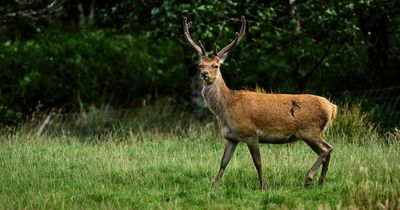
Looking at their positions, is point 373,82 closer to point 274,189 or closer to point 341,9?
point 341,9

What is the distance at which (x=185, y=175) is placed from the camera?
388 inches

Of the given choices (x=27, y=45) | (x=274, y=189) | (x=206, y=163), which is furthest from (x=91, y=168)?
(x=27, y=45)

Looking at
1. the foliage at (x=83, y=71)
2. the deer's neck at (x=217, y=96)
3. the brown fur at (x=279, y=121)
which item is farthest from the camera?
the foliage at (x=83, y=71)

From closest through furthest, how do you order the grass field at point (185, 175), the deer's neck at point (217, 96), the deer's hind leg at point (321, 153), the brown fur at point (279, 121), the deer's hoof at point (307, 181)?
1. the grass field at point (185, 175)
2. the deer's hoof at point (307, 181)
3. the deer's hind leg at point (321, 153)
4. the brown fur at point (279, 121)
5. the deer's neck at point (217, 96)

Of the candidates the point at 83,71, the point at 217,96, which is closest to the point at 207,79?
the point at 217,96

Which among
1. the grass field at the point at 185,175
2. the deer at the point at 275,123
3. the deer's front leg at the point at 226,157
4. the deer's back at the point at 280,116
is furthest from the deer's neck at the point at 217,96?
the grass field at the point at 185,175

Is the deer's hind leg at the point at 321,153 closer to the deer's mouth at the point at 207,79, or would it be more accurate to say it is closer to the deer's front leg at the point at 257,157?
the deer's front leg at the point at 257,157

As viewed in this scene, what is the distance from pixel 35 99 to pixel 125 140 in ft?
16.0

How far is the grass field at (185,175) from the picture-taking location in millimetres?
8367

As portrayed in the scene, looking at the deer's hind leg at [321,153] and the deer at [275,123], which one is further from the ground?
the deer at [275,123]

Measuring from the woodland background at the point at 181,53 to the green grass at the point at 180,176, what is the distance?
3.09 m

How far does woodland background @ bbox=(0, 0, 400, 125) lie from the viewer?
49.5ft

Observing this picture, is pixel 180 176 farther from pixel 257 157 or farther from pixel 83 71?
pixel 83 71

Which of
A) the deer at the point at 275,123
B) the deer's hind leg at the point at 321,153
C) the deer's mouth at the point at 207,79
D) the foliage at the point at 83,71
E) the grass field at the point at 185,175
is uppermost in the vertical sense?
the deer's mouth at the point at 207,79
